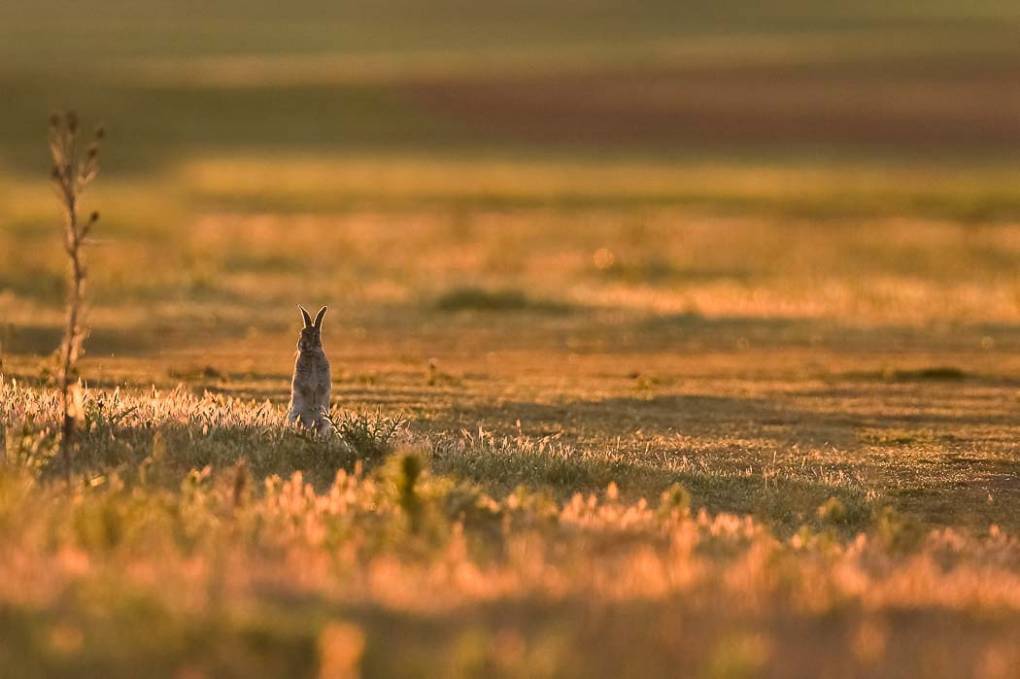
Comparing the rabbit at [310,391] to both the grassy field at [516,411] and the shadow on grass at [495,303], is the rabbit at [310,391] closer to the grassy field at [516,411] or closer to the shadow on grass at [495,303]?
the grassy field at [516,411]

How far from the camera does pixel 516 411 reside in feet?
63.9

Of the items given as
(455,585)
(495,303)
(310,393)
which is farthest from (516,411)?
(495,303)

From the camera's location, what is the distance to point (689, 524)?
11.9m

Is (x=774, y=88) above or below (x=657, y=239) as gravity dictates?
above

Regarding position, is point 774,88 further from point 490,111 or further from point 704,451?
point 704,451

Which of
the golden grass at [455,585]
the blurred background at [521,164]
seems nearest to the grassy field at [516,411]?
the golden grass at [455,585]

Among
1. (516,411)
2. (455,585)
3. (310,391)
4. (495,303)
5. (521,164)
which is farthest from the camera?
(521,164)

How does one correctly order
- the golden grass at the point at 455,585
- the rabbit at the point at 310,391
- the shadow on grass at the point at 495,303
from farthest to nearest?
the shadow on grass at the point at 495,303, the rabbit at the point at 310,391, the golden grass at the point at 455,585

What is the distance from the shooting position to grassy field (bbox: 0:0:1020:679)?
8633 mm

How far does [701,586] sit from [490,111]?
76.7 metres

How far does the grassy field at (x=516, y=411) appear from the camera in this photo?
8.63 m

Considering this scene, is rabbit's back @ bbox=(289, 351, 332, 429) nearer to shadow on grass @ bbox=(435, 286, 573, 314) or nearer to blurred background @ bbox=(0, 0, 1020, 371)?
blurred background @ bbox=(0, 0, 1020, 371)

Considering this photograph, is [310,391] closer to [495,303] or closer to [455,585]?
[455,585]

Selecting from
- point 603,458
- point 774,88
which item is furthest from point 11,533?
point 774,88
